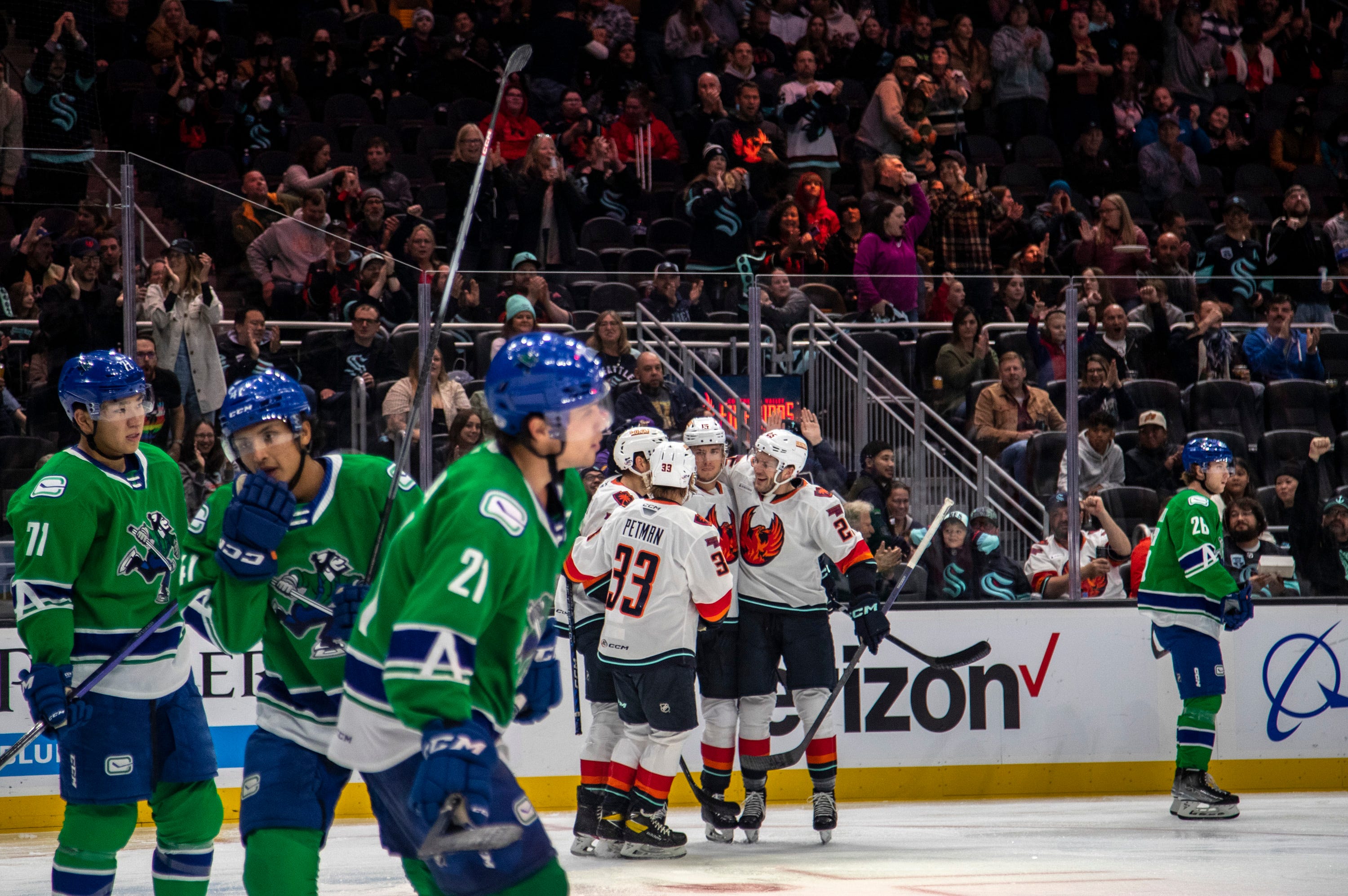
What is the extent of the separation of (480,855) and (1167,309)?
650 cm

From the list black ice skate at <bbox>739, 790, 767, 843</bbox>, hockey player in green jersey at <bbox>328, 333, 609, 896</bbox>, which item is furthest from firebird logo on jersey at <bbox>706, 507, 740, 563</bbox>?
hockey player in green jersey at <bbox>328, 333, 609, 896</bbox>

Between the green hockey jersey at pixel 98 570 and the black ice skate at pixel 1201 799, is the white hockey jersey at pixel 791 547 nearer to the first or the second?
the black ice skate at pixel 1201 799

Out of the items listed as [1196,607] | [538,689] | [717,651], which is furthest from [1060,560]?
[538,689]

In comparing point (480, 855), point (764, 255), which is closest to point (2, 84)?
point (764, 255)

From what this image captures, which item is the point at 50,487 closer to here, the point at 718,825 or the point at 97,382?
the point at 97,382

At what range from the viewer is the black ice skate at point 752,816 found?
20.7 feet

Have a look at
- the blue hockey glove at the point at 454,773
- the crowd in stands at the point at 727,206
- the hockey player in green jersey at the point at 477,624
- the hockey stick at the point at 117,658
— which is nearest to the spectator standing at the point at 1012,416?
the crowd in stands at the point at 727,206

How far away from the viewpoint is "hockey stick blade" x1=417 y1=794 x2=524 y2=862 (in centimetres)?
217

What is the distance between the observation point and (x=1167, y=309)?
313 inches

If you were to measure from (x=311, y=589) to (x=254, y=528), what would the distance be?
228mm

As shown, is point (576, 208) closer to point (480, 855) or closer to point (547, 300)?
point (547, 300)

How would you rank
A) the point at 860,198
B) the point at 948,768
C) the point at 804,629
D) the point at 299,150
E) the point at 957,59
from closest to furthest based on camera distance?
the point at 804,629, the point at 948,768, the point at 299,150, the point at 860,198, the point at 957,59

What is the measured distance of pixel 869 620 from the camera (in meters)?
6.27

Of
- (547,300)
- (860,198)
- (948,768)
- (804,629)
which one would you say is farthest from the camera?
(860,198)
